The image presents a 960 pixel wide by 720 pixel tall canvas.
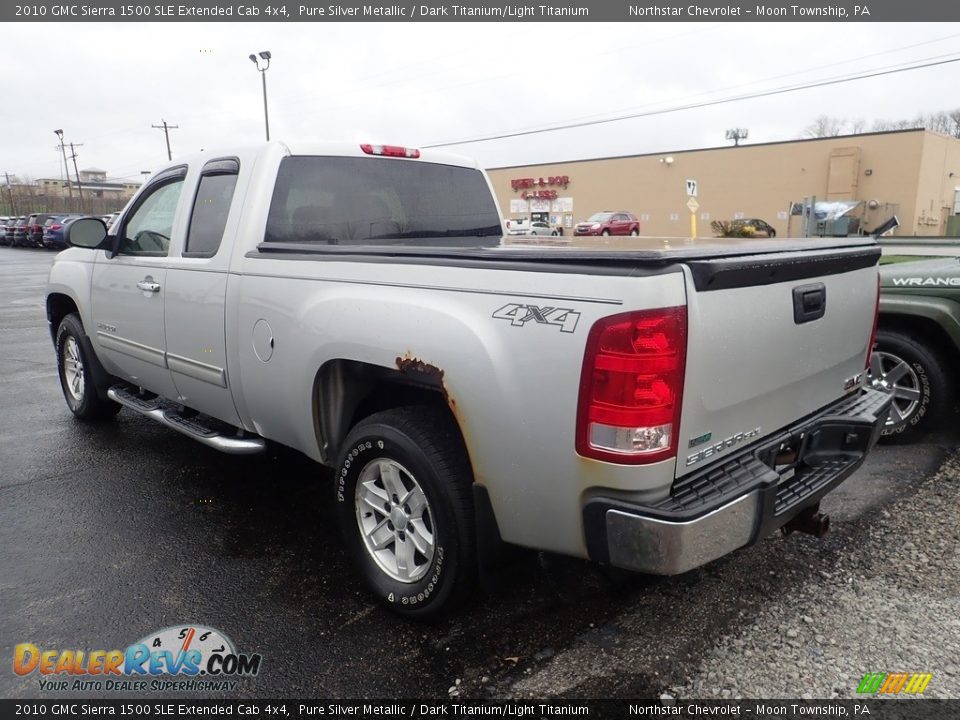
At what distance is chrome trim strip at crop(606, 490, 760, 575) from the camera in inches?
85.8

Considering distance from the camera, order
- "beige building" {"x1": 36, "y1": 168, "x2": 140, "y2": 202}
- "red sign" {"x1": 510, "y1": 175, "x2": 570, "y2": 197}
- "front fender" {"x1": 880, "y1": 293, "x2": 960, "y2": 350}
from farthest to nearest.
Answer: "beige building" {"x1": 36, "y1": 168, "x2": 140, "y2": 202}
"red sign" {"x1": 510, "y1": 175, "x2": 570, "y2": 197}
"front fender" {"x1": 880, "y1": 293, "x2": 960, "y2": 350}

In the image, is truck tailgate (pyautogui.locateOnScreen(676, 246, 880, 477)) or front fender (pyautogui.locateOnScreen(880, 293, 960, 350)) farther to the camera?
front fender (pyautogui.locateOnScreen(880, 293, 960, 350))

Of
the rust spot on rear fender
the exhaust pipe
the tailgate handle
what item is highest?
the tailgate handle

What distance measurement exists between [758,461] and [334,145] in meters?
2.84

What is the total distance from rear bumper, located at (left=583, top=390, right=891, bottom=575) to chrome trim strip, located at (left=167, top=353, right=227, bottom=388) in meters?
2.28

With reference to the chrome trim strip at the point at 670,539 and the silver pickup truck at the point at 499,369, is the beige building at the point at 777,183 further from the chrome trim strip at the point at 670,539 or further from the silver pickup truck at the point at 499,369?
the chrome trim strip at the point at 670,539

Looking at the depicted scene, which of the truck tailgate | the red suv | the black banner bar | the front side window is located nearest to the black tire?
the front side window

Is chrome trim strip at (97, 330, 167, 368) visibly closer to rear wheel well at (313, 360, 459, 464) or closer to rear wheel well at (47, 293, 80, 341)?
rear wheel well at (47, 293, 80, 341)

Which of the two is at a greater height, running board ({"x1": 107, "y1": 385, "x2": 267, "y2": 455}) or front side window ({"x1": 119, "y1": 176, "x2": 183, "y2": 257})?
front side window ({"x1": 119, "y1": 176, "x2": 183, "y2": 257})

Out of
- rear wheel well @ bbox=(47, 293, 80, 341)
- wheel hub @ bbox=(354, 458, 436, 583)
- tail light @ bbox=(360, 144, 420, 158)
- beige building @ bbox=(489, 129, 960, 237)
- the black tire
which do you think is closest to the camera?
wheel hub @ bbox=(354, 458, 436, 583)

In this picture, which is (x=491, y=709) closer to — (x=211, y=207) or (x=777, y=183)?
(x=211, y=207)

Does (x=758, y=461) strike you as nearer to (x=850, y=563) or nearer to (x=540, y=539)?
(x=540, y=539)

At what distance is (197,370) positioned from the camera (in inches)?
154

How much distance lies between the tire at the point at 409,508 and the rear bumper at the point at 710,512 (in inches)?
22.3
